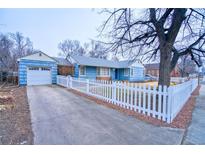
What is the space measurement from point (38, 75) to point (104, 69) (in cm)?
1044

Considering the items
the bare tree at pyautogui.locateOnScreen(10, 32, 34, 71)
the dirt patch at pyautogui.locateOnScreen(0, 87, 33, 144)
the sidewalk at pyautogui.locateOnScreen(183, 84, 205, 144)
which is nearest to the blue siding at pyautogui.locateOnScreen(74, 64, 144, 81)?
the dirt patch at pyautogui.locateOnScreen(0, 87, 33, 144)

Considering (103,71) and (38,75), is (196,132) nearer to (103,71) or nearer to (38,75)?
(38,75)

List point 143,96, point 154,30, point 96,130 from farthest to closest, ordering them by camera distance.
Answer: point 154,30 → point 143,96 → point 96,130

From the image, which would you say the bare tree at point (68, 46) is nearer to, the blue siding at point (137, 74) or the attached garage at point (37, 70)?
the blue siding at point (137, 74)

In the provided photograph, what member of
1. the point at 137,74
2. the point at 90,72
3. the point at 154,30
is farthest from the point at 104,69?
the point at 154,30

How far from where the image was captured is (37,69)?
16062 mm

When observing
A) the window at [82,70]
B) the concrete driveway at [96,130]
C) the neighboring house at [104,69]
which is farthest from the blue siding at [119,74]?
the concrete driveway at [96,130]

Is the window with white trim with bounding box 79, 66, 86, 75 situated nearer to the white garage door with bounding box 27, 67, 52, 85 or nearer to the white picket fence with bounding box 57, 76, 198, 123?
the white garage door with bounding box 27, 67, 52, 85

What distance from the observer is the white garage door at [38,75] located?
51.0 ft

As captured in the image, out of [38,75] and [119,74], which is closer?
[38,75]
